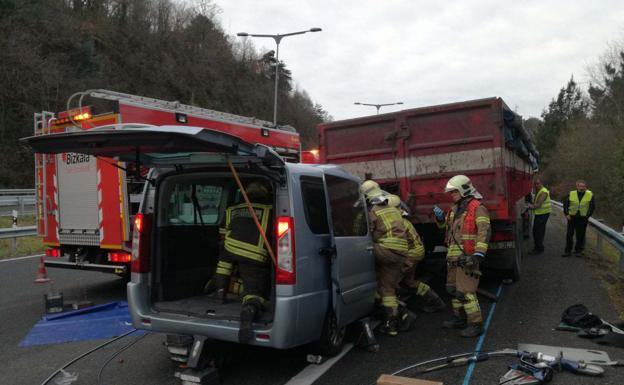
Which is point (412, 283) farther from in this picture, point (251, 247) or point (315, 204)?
point (251, 247)

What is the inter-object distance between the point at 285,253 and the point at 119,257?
3.89 meters

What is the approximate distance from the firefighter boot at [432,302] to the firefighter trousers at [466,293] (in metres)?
0.61

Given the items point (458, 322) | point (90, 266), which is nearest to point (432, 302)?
point (458, 322)

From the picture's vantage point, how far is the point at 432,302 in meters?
6.32

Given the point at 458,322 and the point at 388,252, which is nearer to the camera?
the point at 388,252

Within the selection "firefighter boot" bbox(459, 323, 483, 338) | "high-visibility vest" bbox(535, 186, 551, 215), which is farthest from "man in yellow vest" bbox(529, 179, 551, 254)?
"firefighter boot" bbox(459, 323, 483, 338)

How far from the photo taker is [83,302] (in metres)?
6.55

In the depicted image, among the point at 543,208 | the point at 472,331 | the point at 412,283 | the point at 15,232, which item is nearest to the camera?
the point at 472,331

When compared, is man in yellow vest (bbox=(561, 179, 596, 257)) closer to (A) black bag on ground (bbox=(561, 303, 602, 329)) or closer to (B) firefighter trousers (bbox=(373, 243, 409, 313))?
(A) black bag on ground (bbox=(561, 303, 602, 329))

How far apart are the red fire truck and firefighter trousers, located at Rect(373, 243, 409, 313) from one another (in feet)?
10.9

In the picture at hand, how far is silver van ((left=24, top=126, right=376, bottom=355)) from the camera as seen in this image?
3674 mm

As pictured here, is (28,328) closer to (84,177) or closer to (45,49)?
(84,177)

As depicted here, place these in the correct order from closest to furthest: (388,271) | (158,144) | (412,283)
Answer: (158,144), (388,271), (412,283)

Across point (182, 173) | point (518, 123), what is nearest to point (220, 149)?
point (182, 173)
